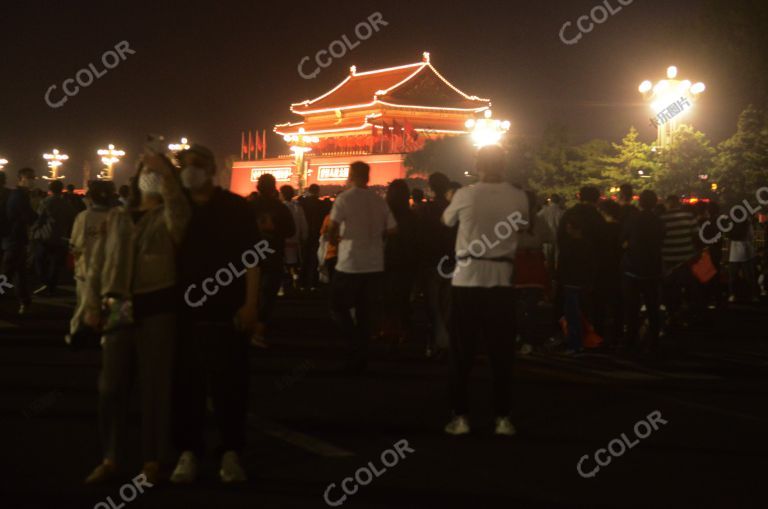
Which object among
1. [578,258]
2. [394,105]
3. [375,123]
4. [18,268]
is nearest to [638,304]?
[578,258]

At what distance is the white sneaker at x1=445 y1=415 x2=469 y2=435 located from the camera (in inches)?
269

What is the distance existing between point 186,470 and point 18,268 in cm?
953

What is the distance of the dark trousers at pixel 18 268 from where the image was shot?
14145mm

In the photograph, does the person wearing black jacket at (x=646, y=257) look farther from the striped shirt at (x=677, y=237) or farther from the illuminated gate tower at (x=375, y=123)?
the illuminated gate tower at (x=375, y=123)

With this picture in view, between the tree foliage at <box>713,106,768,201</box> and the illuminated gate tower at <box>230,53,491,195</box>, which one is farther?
the illuminated gate tower at <box>230,53,491,195</box>

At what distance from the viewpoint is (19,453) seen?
6.12m

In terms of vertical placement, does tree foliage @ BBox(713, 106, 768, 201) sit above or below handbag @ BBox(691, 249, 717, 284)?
above

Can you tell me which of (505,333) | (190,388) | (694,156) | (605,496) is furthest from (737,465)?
(694,156)

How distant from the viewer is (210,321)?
556cm

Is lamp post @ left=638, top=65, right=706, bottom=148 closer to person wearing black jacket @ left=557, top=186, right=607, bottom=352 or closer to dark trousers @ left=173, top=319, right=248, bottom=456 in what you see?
person wearing black jacket @ left=557, top=186, right=607, bottom=352

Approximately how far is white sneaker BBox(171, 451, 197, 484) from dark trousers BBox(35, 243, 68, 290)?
11773 millimetres

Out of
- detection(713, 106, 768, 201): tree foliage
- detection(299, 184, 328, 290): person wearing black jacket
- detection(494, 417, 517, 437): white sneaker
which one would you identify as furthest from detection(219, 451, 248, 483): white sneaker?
detection(713, 106, 768, 201): tree foliage

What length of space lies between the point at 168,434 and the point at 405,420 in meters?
2.26

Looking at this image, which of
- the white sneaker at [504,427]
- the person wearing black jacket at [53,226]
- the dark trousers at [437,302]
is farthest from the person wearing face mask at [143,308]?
the person wearing black jacket at [53,226]
